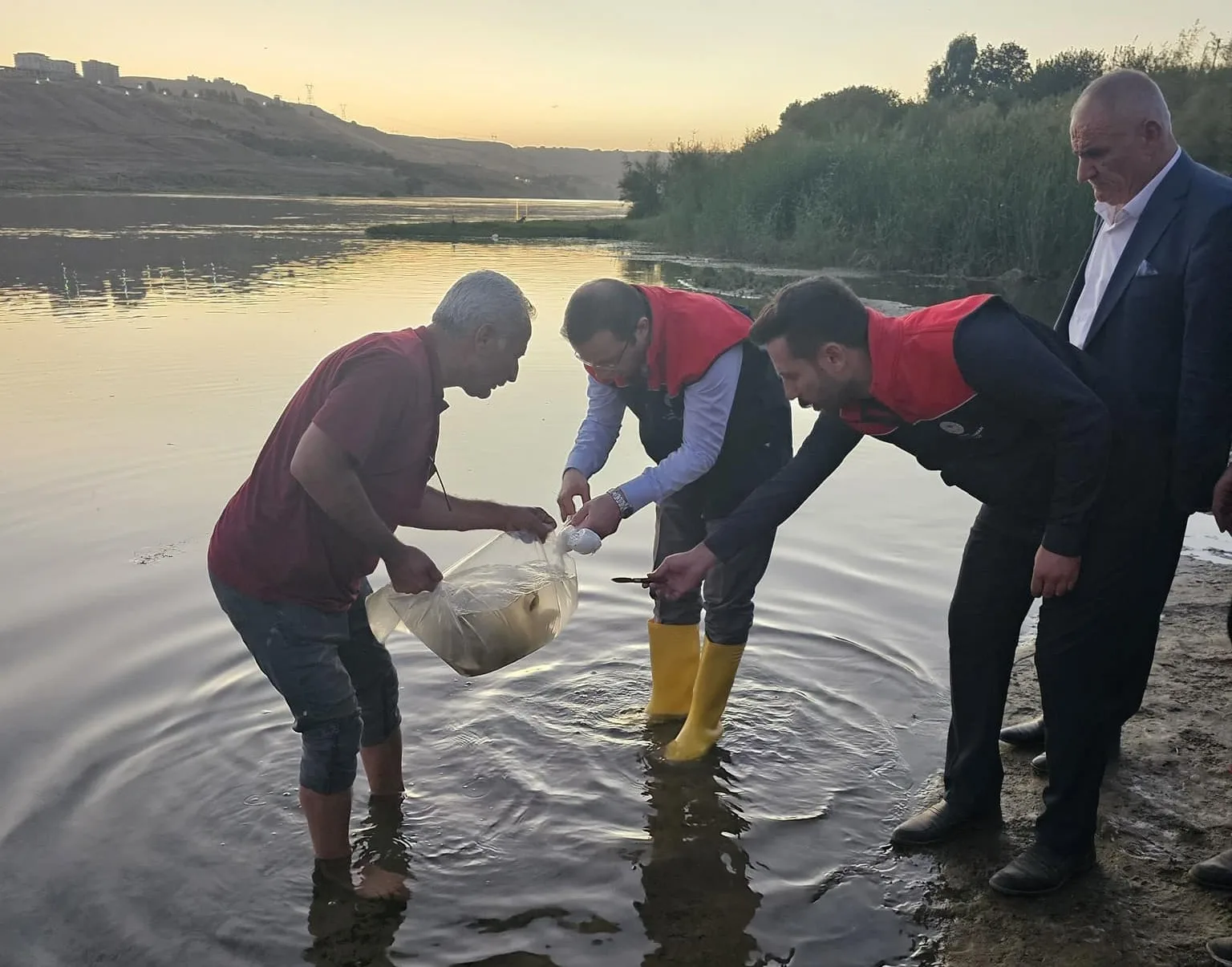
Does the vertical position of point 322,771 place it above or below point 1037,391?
below

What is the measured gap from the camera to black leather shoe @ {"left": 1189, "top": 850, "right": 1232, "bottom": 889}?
2973mm

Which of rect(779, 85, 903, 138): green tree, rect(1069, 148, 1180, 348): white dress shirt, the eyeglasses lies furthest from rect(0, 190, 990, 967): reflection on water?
rect(779, 85, 903, 138): green tree

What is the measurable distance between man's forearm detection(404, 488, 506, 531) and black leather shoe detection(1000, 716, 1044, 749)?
2.15 m

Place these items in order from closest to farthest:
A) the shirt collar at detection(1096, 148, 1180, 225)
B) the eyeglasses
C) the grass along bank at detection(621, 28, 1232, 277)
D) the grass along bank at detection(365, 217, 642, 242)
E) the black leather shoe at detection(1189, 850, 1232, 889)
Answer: the black leather shoe at detection(1189, 850, 1232, 889)
the shirt collar at detection(1096, 148, 1180, 225)
the eyeglasses
the grass along bank at detection(621, 28, 1232, 277)
the grass along bank at detection(365, 217, 642, 242)

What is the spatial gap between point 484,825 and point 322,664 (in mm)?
962

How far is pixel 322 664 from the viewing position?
10.00ft

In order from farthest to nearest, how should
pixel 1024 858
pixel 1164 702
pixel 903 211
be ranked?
pixel 903 211, pixel 1164 702, pixel 1024 858

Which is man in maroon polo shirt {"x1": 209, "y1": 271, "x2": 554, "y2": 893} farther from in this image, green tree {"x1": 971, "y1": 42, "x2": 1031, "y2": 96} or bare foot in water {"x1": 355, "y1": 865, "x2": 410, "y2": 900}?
green tree {"x1": 971, "y1": 42, "x2": 1031, "y2": 96}

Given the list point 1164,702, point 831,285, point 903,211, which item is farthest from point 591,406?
point 903,211

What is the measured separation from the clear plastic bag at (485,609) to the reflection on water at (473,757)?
61cm

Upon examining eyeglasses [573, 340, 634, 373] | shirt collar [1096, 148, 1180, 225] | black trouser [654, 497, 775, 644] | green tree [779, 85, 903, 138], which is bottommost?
black trouser [654, 497, 775, 644]

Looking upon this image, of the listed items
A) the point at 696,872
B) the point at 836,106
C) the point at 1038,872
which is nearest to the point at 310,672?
the point at 696,872

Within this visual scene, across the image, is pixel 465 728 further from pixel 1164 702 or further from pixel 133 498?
pixel 133 498

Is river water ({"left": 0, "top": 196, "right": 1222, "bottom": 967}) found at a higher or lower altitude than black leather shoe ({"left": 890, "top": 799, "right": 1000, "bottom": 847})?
lower
